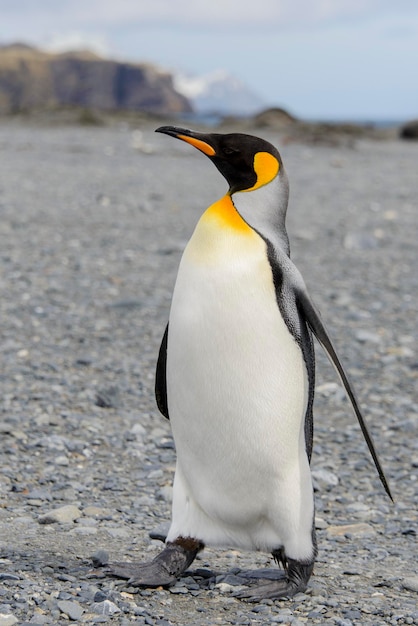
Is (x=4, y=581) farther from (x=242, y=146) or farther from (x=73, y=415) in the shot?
(x=73, y=415)

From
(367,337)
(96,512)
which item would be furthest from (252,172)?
(367,337)

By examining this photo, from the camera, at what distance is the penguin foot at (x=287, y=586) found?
292cm

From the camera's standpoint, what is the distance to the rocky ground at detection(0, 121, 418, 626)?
9.48 ft

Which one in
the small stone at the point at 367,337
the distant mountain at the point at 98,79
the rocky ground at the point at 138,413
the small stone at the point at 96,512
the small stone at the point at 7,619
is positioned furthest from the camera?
the distant mountain at the point at 98,79

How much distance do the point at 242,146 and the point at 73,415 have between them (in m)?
2.20

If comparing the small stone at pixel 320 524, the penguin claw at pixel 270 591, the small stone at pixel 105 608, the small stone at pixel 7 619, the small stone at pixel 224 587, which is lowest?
the small stone at pixel 320 524

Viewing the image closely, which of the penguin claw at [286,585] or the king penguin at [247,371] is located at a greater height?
the king penguin at [247,371]

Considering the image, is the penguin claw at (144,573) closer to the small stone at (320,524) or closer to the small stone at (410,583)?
the small stone at (410,583)

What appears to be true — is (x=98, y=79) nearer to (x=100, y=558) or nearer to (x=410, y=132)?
(x=410, y=132)

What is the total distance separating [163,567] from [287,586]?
393 millimetres

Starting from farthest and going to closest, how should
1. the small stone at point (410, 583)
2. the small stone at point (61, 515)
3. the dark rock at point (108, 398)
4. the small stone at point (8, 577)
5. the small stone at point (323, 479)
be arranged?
the dark rock at point (108, 398) → the small stone at point (323, 479) → the small stone at point (61, 515) → the small stone at point (410, 583) → the small stone at point (8, 577)

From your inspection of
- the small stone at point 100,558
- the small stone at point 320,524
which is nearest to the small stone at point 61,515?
the small stone at point 100,558

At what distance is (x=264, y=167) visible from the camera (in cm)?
297

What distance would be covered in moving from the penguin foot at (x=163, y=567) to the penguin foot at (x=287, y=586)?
8.7 inches
